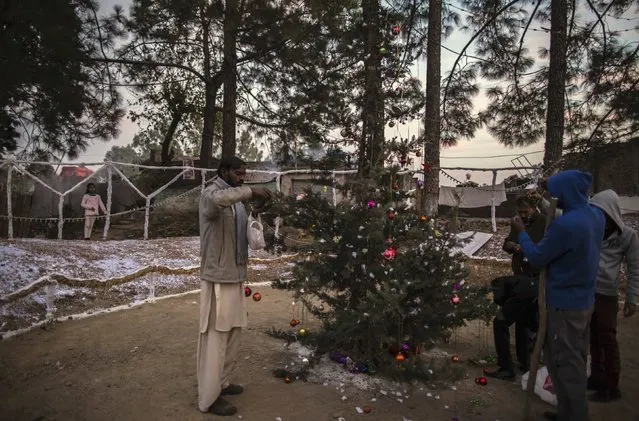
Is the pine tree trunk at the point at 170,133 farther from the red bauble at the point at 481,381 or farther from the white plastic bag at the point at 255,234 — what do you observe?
the red bauble at the point at 481,381

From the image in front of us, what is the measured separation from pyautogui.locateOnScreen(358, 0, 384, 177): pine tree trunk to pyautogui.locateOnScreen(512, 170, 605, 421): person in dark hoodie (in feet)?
5.28

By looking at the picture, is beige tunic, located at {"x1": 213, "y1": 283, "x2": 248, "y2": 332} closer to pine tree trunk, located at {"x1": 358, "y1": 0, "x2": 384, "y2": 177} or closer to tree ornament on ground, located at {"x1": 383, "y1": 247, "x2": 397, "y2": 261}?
tree ornament on ground, located at {"x1": 383, "y1": 247, "x2": 397, "y2": 261}

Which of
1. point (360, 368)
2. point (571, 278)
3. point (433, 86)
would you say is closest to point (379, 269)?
point (360, 368)

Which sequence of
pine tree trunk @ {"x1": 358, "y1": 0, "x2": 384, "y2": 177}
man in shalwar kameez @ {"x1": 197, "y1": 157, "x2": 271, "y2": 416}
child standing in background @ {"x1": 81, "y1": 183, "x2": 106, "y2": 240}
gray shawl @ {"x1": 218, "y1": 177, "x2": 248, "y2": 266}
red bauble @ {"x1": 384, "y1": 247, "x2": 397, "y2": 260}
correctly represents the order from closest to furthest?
man in shalwar kameez @ {"x1": 197, "y1": 157, "x2": 271, "y2": 416}, gray shawl @ {"x1": 218, "y1": 177, "x2": 248, "y2": 266}, red bauble @ {"x1": 384, "y1": 247, "x2": 397, "y2": 260}, pine tree trunk @ {"x1": 358, "y1": 0, "x2": 384, "y2": 177}, child standing in background @ {"x1": 81, "y1": 183, "x2": 106, "y2": 240}

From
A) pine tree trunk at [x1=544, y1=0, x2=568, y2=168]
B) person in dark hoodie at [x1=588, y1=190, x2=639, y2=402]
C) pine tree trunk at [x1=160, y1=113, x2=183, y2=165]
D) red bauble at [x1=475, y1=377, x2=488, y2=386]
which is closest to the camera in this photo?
person in dark hoodie at [x1=588, y1=190, x2=639, y2=402]

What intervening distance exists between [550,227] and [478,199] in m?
11.1

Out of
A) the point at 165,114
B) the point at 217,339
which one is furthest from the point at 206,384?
the point at 165,114

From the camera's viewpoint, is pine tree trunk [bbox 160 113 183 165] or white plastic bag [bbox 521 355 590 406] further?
pine tree trunk [bbox 160 113 183 165]

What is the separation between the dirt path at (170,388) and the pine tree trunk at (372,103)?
2.09 m

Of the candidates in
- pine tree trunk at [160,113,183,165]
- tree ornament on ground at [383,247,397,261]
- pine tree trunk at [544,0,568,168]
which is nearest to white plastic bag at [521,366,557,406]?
tree ornament on ground at [383,247,397,261]

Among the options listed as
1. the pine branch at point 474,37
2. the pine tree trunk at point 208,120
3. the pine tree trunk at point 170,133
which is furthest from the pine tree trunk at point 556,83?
the pine tree trunk at point 170,133

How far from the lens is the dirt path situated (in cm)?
366

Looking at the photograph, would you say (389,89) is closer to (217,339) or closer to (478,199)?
(217,339)

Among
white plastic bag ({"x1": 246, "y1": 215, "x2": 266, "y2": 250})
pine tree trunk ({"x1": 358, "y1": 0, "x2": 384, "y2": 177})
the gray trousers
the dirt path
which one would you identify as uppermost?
pine tree trunk ({"x1": 358, "y1": 0, "x2": 384, "y2": 177})
